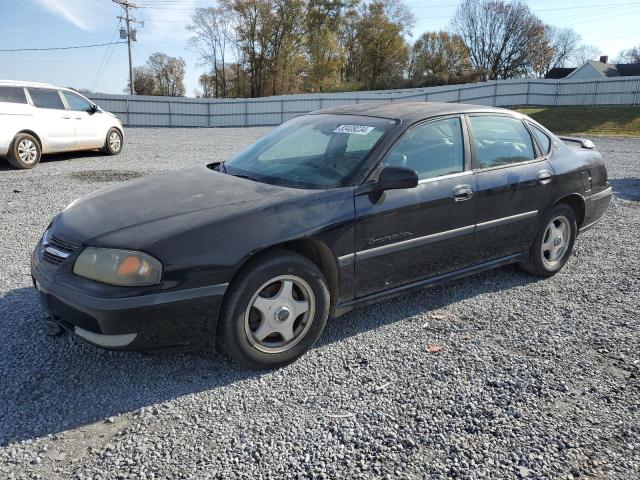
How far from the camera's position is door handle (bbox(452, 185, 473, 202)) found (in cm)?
387

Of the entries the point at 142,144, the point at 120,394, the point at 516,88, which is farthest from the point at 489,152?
the point at 516,88

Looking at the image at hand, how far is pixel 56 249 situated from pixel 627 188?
9392mm

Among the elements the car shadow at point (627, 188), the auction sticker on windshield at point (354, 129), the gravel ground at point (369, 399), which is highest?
the auction sticker on windshield at point (354, 129)

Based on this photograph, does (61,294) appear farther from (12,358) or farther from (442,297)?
(442,297)

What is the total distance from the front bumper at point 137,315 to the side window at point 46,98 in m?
9.67

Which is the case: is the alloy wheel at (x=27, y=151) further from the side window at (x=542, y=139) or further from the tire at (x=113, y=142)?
the side window at (x=542, y=139)

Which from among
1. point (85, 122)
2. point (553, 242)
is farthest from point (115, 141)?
point (553, 242)

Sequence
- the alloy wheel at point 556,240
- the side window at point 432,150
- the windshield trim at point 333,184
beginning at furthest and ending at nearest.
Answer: the alloy wheel at point 556,240 → the side window at point 432,150 → the windshield trim at point 333,184

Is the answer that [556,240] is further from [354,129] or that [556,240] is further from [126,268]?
[126,268]

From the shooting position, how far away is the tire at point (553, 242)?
15.2 feet

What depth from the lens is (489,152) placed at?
423cm

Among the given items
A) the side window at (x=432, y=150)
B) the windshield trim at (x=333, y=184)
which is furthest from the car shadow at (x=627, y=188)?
the windshield trim at (x=333, y=184)

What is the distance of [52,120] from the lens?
11.2m

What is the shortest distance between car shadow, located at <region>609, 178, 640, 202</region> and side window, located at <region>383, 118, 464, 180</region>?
5753 mm
